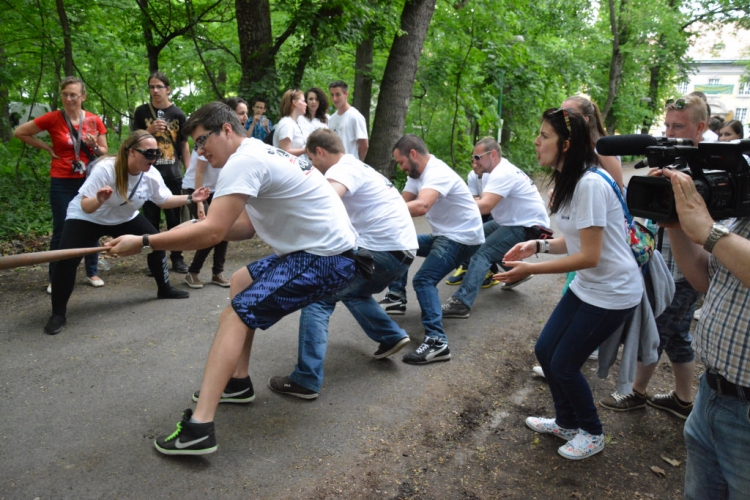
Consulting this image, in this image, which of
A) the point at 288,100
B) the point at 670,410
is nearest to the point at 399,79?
the point at 288,100

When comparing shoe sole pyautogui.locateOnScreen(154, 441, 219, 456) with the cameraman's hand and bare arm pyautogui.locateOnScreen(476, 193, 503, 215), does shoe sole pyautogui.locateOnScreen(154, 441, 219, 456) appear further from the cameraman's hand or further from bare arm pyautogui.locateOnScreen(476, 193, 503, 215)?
bare arm pyautogui.locateOnScreen(476, 193, 503, 215)

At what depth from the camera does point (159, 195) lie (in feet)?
17.6

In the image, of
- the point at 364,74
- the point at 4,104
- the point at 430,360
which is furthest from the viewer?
the point at 364,74

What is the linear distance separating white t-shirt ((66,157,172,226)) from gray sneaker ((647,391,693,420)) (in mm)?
4423

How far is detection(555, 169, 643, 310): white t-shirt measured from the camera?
289cm

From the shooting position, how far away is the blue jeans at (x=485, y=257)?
559cm

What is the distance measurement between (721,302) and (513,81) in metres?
12.0

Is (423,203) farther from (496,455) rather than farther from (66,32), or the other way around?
(66,32)

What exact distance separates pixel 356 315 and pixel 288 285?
1179 millimetres

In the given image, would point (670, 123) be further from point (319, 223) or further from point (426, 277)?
point (319, 223)

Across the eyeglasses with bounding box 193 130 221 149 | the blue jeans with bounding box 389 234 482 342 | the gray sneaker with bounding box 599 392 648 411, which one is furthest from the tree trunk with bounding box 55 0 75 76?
the gray sneaker with bounding box 599 392 648 411

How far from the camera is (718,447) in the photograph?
76.4 inches

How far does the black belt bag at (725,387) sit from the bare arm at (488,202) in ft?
12.1

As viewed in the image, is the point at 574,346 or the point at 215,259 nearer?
the point at 574,346
